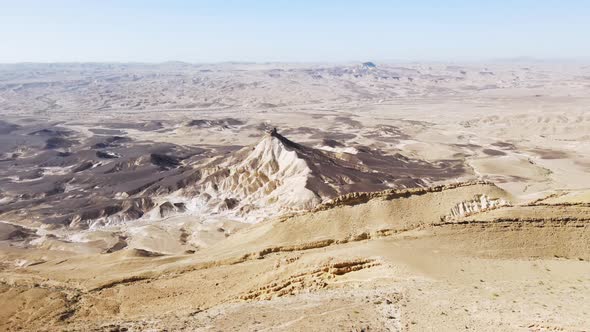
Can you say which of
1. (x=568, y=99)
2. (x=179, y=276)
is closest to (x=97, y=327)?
(x=179, y=276)

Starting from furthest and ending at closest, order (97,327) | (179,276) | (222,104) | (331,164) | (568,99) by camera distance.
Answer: (222,104) < (568,99) < (331,164) < (179,276) < (97,327)

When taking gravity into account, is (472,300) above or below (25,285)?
above

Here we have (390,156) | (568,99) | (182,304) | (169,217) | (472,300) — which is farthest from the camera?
(568,99)

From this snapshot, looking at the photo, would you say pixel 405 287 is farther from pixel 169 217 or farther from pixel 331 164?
pixel 331 164

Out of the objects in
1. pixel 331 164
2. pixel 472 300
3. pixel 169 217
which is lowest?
pixel 169 217

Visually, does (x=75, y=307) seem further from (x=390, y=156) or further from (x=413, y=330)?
(x=390, y=156)

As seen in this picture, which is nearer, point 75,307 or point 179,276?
point 75,307
